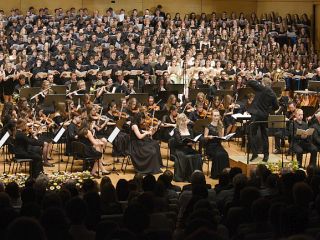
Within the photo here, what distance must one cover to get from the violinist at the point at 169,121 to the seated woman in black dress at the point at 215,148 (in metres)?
0.94

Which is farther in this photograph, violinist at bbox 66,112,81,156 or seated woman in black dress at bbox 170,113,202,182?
violinist at bbox 66,112,81,156

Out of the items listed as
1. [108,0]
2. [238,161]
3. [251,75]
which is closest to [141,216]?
[238,161]

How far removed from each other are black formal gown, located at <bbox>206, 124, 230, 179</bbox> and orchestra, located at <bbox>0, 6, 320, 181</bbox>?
0.02 meters

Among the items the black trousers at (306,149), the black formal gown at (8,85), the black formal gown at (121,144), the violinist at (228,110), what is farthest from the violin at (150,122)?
the black formal gown at (8,85)

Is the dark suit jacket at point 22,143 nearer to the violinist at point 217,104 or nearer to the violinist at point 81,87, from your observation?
the violinist at point 81,87

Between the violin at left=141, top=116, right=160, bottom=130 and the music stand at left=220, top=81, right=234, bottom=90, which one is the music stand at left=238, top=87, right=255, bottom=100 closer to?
the music stand at left=220, top=81, right=234, bottom=90

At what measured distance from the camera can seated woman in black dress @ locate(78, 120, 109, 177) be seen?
1205cm

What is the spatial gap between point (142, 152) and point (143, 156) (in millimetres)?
73

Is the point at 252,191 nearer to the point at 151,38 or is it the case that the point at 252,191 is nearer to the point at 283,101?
the point at 283,101

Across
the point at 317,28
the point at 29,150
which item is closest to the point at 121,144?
the point at 29,150

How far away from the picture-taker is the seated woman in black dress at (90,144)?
39.5ft

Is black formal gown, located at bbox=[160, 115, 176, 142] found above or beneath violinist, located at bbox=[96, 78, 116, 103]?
beneath

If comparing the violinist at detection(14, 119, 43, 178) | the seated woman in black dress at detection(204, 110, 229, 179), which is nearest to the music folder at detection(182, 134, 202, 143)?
the seated woman in black dress at detection(204, 110, 229, 179)

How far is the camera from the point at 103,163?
1319cm
